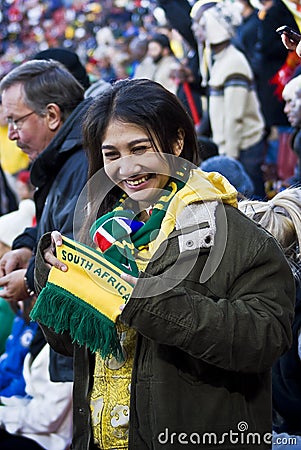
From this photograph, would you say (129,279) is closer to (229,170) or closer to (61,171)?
(61,171)

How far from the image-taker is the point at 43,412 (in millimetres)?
4125

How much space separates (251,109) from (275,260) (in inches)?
203

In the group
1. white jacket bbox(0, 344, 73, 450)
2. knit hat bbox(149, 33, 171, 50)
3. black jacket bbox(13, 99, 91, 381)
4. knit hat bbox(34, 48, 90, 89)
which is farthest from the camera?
knit hat bbox(149, 33, 171, 50)

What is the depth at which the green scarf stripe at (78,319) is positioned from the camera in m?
2.21

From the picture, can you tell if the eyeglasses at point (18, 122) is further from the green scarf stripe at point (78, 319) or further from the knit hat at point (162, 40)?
the knit hat at point (162, 40)

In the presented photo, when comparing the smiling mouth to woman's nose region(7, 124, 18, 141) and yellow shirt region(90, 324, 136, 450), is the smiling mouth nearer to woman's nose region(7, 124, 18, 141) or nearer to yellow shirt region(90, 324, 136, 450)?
yellow shirt region(90, 324, 136, 450)

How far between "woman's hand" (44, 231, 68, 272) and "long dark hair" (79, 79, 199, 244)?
259 millimetres

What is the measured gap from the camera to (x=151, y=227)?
2.35 meters

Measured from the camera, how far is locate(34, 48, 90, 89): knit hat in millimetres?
4742

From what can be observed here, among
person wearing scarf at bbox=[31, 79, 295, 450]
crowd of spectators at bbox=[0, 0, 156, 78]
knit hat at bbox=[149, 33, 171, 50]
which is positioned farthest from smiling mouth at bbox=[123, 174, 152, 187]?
crowd of spectators at bbox=[0, 0, 156, 78]

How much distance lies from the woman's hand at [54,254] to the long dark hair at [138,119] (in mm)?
259

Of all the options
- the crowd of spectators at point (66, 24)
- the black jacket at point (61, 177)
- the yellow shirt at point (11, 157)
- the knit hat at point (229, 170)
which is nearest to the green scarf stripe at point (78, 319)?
the black jacket at point (61, 177)

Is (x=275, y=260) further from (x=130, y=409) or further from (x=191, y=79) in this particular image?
(x=191, y=79)

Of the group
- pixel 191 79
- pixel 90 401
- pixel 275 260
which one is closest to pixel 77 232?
pixel 90 401
